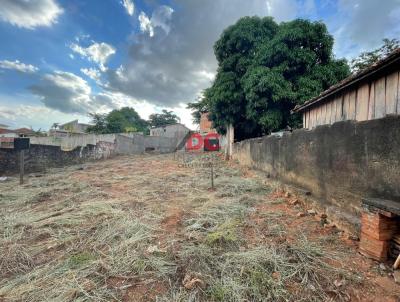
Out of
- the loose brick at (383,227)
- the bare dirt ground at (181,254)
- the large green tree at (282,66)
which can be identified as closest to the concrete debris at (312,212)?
the bare dirt ground at (181,254)

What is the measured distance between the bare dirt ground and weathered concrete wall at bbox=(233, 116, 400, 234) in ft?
1.56

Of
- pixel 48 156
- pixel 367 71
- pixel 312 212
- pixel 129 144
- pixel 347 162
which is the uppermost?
pixel 367 71

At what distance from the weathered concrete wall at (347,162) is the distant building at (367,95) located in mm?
1087

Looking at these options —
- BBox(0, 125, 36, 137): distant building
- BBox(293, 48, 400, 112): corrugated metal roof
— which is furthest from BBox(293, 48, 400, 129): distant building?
BBox(0, 125, 36, 137): distant building

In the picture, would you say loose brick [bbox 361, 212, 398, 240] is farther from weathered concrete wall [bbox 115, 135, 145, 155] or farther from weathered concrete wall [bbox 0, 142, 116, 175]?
weathered concrete wall [bbox 115, 135, 145, 155]

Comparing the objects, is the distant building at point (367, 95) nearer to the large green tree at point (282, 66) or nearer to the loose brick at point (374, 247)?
the loose brick at point (374, 247)

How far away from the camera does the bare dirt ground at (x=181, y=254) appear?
1.85m

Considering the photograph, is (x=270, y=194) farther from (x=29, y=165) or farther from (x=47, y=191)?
(x=29, y=165)

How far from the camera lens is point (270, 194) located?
4.90 metres

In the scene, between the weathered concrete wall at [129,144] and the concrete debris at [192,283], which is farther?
the weathered concrete wall at [129,144]

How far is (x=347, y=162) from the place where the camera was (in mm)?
2904

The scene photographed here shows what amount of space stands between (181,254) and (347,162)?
8.33ft

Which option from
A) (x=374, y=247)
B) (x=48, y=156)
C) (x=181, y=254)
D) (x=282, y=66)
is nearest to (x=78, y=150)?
(x=48, y=156)

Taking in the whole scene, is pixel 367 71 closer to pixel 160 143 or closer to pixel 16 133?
pixel 160 143
